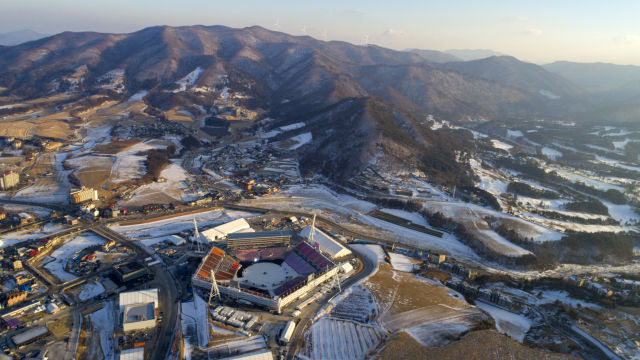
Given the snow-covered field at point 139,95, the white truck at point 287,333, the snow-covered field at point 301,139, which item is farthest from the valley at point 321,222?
the snow-covered field at point 139,95

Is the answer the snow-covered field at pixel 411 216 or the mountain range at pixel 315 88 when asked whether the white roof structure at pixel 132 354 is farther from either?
the mountain range at pixel 315 88

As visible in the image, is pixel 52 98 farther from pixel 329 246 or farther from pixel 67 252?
pixel 329 246

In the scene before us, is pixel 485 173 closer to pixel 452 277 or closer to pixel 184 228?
pixel 452 277

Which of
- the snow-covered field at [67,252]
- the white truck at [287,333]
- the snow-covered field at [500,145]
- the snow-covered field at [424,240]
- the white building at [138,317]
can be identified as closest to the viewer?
the white truck at [287,333]

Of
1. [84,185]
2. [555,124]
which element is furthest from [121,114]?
[555,124]

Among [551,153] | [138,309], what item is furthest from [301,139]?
[551,153]

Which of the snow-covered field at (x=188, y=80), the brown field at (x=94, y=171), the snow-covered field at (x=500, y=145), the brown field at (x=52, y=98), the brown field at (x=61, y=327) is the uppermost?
the snow-covered field at (x=188, y=80)

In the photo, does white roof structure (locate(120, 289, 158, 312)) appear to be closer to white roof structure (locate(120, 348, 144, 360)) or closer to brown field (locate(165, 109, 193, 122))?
white roof structure (locate(120, 348, 144, 360))
